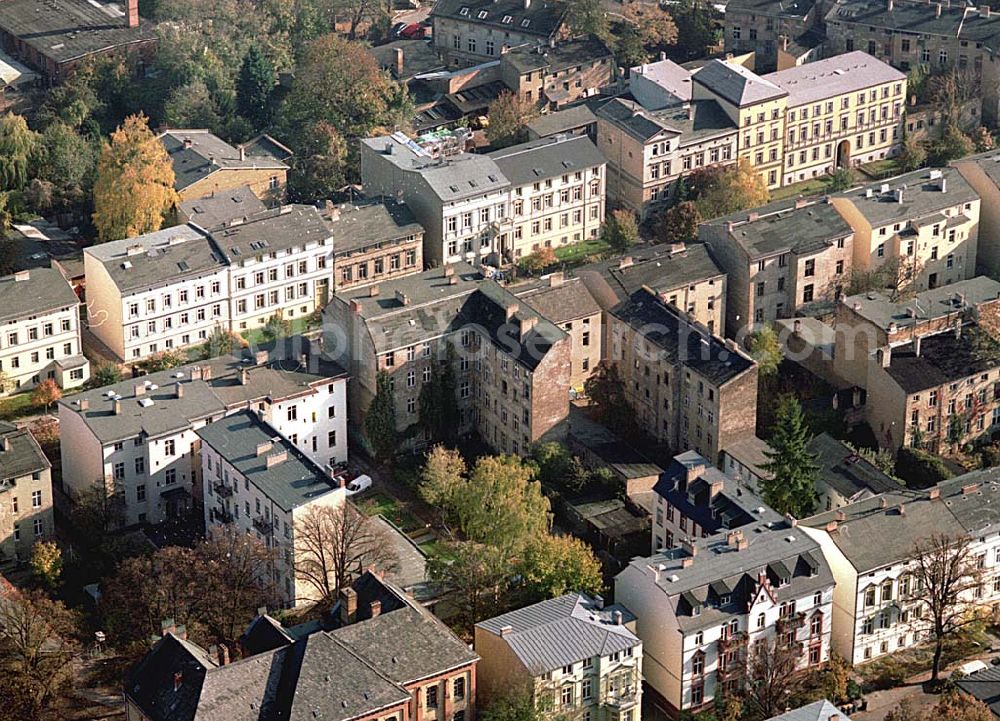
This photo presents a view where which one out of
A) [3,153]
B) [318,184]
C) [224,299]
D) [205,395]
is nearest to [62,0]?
[3,153]

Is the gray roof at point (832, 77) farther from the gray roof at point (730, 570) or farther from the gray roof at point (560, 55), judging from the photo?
the gray roof at point (730, 570)

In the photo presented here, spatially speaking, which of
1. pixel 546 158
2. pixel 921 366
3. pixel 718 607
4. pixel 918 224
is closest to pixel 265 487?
pixel 718 607

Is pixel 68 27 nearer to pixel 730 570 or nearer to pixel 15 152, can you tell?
pixel 15 152

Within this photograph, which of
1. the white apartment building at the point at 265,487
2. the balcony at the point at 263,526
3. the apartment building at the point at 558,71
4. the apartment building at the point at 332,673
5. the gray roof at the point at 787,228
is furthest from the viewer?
the apartment building at the point at 558,71

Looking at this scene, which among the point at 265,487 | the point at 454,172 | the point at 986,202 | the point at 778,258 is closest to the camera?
the point at 265,487

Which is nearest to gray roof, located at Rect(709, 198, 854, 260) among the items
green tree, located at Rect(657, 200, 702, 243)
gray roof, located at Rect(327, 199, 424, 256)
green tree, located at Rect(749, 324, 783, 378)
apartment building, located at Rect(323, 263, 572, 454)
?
green tree, located at Rect(749, 324, 783, 378)

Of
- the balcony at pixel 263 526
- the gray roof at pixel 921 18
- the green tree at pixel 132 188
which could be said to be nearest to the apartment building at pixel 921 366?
the balcony at pixel 263 526
